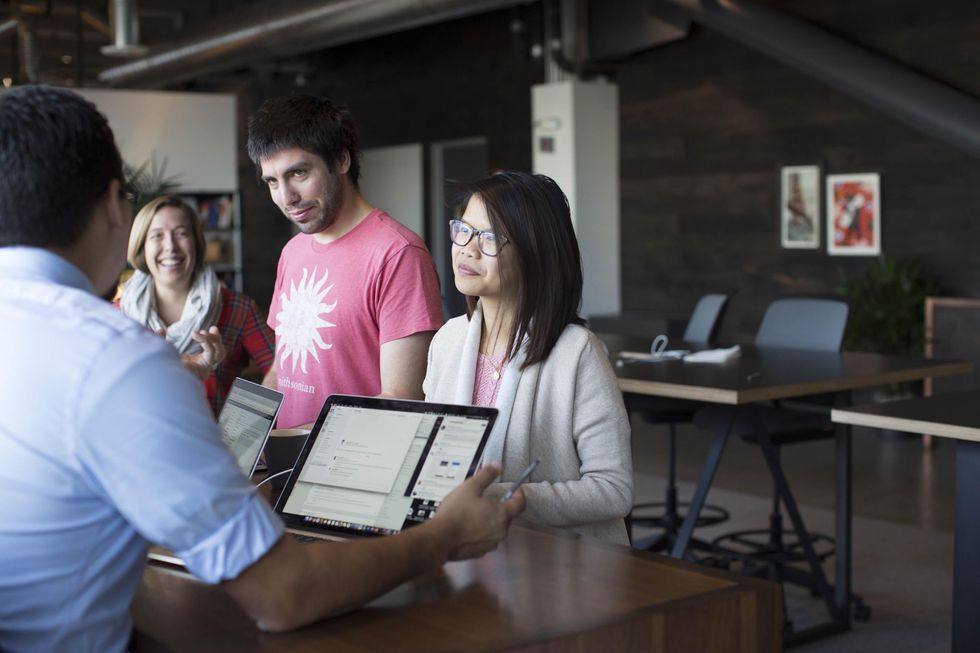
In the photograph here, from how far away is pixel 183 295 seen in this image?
3.44m

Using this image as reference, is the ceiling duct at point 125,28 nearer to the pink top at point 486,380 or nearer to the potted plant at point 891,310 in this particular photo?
the potted plant at point 891,310

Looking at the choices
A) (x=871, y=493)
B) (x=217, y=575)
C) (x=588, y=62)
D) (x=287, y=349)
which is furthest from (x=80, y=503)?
(x=588, y=62)

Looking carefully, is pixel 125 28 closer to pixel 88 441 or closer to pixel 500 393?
pixel 500 393

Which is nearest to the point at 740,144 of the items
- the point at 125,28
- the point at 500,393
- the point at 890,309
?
the point at 890,309

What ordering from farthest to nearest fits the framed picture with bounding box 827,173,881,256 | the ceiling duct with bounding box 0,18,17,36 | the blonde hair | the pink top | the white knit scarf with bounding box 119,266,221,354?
the ceiling duct with bounding box 0,18,17,36
the framed picture with bounding box 827,173,881,256
the blonde hair
the white knit scarf with bounding box 119,266,221,354
the pink top

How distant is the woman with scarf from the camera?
330cm

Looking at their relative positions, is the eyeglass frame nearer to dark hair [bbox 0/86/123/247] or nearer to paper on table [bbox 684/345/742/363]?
dark hair [bbox 0/86/123/247]

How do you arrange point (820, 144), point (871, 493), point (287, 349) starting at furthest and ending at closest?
point (820, 144), point (871, 493), point (287, 349)

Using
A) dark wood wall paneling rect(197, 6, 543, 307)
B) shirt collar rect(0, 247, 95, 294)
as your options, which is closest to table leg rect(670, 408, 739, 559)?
shirt collar rect(0, 247, 95, 294)

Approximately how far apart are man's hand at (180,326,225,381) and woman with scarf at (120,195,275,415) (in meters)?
0.62

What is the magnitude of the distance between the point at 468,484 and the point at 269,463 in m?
0.67

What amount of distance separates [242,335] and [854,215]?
6.17 m

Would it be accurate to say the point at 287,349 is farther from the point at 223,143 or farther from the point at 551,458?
the point at 223,143

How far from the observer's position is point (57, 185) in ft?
3.96
